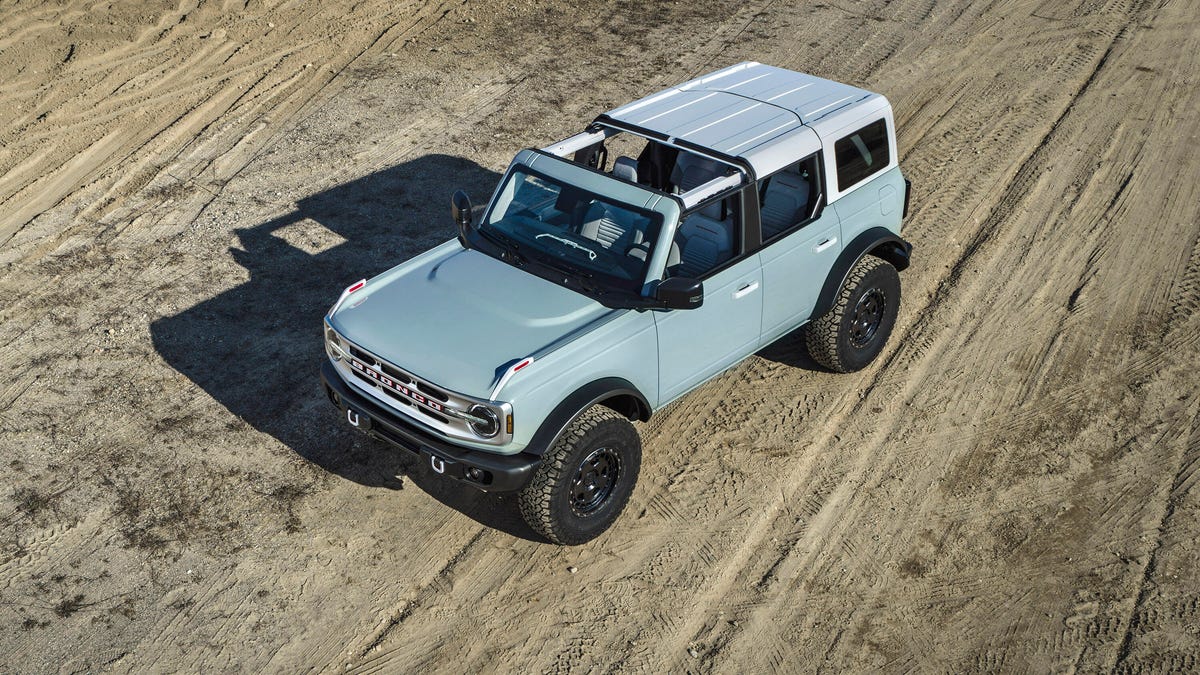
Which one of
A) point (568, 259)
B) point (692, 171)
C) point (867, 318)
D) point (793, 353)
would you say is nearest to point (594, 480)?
point (568, 259)

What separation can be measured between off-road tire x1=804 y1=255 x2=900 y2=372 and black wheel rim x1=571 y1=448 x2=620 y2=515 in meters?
2.14

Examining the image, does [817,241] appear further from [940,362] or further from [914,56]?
[914,56]

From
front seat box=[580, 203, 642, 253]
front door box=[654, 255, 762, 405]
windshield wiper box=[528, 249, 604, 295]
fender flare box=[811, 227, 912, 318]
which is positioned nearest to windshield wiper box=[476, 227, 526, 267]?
windshield wiper box=[528, 249, 604, 295]

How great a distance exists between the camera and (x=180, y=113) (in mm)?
12320

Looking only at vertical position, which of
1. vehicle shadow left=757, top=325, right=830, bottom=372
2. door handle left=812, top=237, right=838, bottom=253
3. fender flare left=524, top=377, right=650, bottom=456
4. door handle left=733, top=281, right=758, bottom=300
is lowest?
vehicle shadow left=757, top=325, right=830, bottom=372

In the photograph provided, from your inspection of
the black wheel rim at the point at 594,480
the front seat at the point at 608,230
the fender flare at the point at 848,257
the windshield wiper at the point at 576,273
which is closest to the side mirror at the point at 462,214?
the windshield wiper at the point at 576,273

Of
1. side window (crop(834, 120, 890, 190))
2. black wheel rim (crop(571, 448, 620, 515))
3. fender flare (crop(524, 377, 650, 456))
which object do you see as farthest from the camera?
side window (crop(834, 120, 890, 190))

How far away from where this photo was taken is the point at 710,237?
24.4 feet

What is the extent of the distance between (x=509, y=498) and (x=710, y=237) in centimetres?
222

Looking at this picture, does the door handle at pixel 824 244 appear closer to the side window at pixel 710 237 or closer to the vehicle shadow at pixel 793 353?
the side window at pixel 710 237

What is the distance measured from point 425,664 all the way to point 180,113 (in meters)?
8.26

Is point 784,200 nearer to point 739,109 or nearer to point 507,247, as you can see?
point 739,109

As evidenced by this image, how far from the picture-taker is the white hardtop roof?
7520 mm

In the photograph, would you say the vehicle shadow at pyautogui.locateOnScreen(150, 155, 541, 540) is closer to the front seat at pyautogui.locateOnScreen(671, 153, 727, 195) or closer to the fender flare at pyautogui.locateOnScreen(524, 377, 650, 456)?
the fender flare at pyautogui.locateOnScreen(524, 377, 650, 456)
